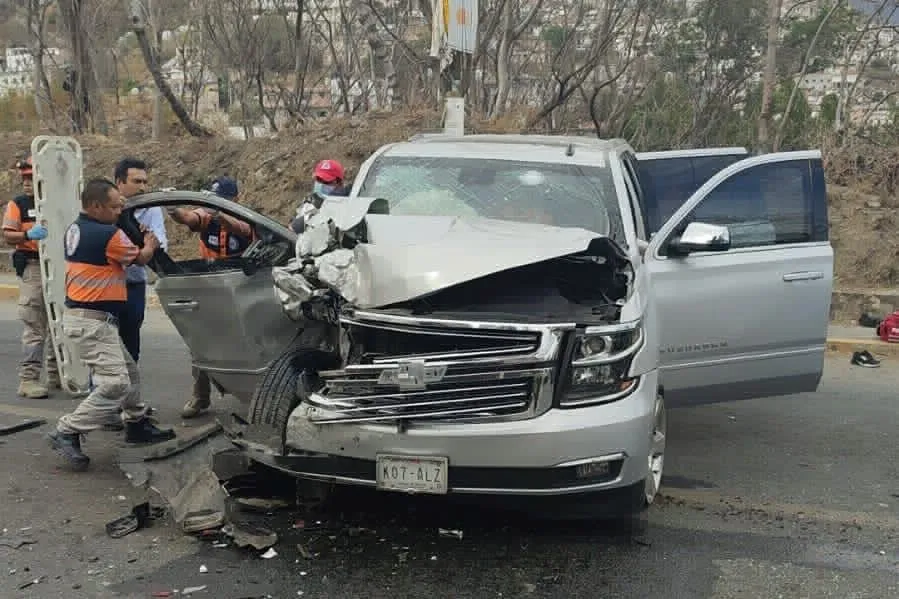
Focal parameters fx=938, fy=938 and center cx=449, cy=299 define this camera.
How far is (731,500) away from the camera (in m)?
5.23

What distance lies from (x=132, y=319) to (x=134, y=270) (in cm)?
35

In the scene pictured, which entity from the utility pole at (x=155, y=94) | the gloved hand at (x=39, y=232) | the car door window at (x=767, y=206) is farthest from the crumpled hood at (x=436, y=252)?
the utility pole at (x=155, y=94)

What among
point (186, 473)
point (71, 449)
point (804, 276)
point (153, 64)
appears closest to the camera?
point (186, 473)

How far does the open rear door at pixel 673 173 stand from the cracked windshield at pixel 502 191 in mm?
Answer: 1204

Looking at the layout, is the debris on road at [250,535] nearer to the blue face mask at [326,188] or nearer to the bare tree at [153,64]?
the blue face mask at [326,188]

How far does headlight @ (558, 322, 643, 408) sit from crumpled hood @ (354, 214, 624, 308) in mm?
480

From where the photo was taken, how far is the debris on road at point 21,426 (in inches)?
246

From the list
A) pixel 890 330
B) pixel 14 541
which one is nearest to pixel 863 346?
pixel 890 330

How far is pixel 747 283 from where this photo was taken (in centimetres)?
567

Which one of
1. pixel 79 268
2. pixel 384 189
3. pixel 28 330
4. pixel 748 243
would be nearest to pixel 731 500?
pixel 748 243

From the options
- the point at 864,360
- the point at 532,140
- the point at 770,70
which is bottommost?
the point at 864,360

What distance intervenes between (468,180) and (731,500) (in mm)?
Answer: 2371

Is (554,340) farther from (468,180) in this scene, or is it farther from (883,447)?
(883,447)

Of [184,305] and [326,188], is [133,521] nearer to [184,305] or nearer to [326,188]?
[184,305]
